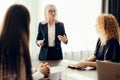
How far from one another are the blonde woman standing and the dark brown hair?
201cm

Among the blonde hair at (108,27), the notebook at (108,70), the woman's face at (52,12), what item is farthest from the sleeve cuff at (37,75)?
→ the woman's face at (52,12)

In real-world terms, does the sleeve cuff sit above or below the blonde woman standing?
below

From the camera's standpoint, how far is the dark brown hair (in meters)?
1.64

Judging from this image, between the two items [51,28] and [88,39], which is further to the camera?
→ [88,39]

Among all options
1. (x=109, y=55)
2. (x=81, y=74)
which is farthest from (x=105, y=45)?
(x=81, y=74)

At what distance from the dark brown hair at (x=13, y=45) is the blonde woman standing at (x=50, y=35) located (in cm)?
201

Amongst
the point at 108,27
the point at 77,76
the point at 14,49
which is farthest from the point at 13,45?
the point at 108,27

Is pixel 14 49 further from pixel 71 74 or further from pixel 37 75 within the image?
pixel 71 74

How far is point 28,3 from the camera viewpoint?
429 cm

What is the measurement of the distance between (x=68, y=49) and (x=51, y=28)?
45.1 inches

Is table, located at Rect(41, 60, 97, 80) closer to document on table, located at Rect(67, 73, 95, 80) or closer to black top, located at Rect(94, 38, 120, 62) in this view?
document on table, located at Rect(67, 73, 95, 80)

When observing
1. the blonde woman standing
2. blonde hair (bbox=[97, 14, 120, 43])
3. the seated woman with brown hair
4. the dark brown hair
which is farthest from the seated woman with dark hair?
the blonde woman standing

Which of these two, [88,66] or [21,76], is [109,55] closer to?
[88,66]

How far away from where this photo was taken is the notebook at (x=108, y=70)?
5.59ft
